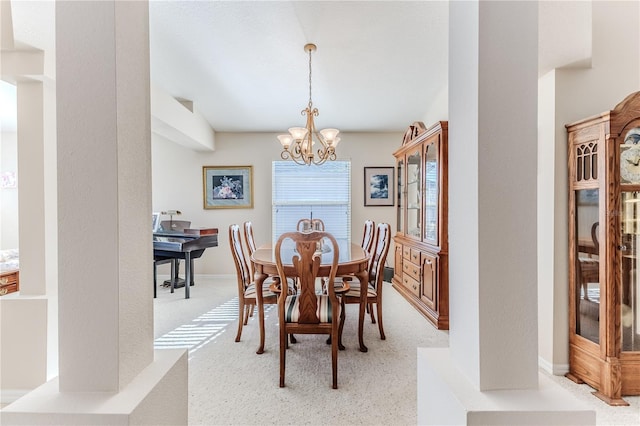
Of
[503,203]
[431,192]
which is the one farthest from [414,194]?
[503,203]

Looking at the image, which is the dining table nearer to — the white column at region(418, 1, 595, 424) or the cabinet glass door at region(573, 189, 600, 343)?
the white column at region(418, 1, 595, 424)

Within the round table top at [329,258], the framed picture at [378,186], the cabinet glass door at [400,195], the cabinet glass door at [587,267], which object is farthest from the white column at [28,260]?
the framed picture at [378,186]

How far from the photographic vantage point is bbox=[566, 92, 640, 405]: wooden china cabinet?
172 cm

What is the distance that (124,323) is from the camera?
2.47ft

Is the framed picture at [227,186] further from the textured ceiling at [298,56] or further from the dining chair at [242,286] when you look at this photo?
the dining chair at [242,286]

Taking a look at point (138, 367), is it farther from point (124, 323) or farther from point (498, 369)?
point (498, 369)

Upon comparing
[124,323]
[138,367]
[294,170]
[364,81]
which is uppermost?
[364,81]

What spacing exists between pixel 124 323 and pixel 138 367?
15 centimetres

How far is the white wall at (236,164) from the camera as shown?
187 inches

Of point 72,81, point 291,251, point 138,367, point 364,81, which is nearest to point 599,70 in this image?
point 364,81

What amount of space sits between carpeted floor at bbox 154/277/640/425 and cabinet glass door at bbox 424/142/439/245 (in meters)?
0.92

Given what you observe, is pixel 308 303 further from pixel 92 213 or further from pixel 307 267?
pixel 92 213

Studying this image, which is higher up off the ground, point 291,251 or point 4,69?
point 4,69

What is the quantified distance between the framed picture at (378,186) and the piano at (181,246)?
2548mm
